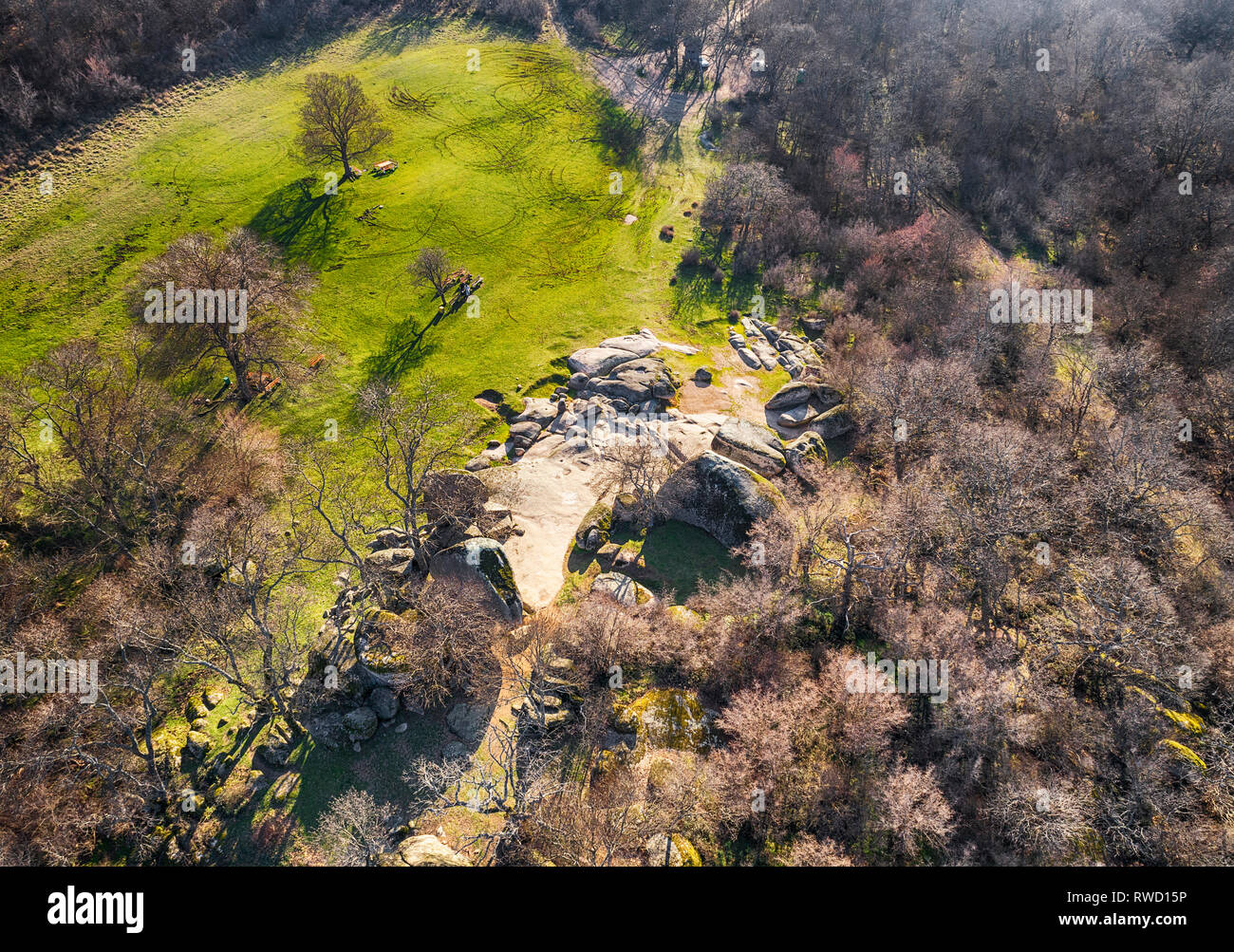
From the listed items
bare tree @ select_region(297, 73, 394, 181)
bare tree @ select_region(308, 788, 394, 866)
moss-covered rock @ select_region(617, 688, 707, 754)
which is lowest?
bare tree @ select_region(308, 788, 394, 866)

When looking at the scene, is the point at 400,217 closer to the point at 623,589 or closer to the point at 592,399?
the point at 592,399

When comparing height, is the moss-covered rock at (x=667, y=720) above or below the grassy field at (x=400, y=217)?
below

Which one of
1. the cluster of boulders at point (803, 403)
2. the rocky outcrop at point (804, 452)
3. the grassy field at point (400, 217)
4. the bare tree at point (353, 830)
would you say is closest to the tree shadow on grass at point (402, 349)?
the grassy field at point (400, 217)

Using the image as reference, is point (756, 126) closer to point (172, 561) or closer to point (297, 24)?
point (297, 24)

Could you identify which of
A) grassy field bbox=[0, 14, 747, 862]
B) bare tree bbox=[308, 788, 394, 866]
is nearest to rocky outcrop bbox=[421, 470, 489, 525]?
grassy field bbox=[0, 14, 747, 862]

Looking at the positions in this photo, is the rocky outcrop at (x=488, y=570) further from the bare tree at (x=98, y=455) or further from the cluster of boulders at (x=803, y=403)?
the cluster of boulders at (x=803, y=403)

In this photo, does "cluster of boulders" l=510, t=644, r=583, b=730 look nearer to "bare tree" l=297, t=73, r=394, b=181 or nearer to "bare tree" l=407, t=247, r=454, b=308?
"bare tree" l=407, t=247, r=454, b=308
